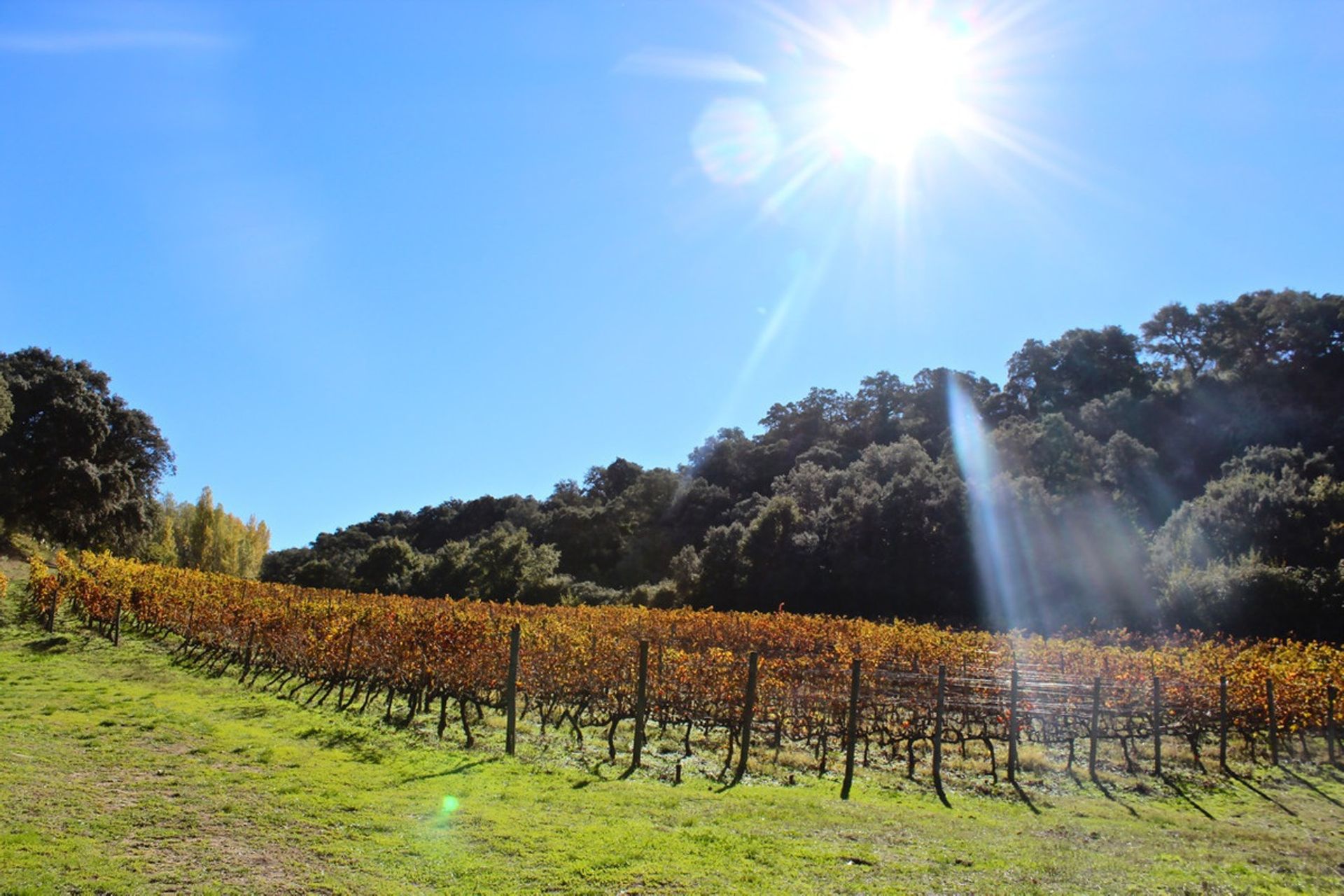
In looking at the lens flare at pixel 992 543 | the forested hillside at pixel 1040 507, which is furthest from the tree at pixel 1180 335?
the lens flare at pixel 992 543

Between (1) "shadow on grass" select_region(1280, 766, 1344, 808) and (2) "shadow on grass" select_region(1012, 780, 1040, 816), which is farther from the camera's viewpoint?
(1) "shadow on grass" select_region(1280, 766, 1344, 808)

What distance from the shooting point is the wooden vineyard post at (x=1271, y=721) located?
11.6 m

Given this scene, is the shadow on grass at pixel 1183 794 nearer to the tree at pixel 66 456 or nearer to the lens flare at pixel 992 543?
the lens flare at pixel 992 543

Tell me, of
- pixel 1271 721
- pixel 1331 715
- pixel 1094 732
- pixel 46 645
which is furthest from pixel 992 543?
pixel 46 645

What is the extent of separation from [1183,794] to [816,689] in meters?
4.62

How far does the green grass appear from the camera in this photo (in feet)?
16.2

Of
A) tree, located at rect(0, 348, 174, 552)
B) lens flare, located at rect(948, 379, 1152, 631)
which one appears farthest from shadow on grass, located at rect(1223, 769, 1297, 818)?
tree, located at rect(0, 348, 174, 552)

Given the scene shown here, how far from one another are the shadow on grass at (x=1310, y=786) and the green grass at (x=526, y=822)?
0.09 metres

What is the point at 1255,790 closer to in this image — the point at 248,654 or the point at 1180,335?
the point at 248,654

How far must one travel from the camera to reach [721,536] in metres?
37.4

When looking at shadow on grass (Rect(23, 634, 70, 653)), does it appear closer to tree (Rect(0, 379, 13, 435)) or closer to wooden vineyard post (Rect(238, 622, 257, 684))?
wooden vineyard post (Rect(238, 622, 257, 684))

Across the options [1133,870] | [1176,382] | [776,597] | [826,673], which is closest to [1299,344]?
[1176,382]

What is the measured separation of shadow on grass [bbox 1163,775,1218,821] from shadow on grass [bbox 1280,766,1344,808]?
→ 150 centimetres

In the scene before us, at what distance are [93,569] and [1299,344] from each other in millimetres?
46728
